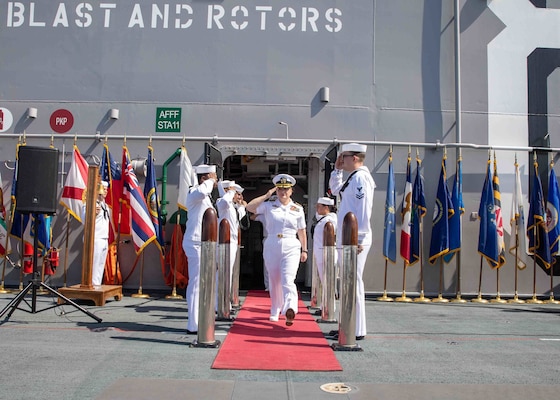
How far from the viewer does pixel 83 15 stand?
32.9 feet

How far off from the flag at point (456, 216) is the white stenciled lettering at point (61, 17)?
7.95 metres

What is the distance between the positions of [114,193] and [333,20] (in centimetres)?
528

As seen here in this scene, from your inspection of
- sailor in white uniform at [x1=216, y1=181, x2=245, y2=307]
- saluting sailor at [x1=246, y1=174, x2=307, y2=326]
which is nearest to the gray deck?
saluting sailor at [x1=246, y1=174, x2=307, y2=326]

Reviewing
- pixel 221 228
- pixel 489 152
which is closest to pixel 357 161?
pixel 221 228

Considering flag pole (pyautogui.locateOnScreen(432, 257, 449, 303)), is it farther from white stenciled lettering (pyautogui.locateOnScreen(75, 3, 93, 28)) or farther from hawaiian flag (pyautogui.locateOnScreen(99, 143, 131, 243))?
white stenciled lettering (pyautogui.locateOnScreen(75, 3, 93, 28))

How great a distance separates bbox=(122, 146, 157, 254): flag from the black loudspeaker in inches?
112

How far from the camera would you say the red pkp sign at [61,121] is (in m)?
9.84

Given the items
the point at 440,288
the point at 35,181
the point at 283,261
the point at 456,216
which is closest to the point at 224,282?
the point at 283,261

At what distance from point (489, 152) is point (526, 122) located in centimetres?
103

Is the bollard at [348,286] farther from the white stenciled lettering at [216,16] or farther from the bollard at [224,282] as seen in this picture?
the white stenciled lettering at [216,16]

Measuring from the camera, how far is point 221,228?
585 centimetres

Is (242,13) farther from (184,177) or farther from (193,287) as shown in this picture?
(193,287)

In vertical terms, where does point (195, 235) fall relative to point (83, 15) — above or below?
below

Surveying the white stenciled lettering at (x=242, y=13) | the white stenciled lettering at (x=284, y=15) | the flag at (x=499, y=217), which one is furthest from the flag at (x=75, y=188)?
the flag at (x=499, y=217)
